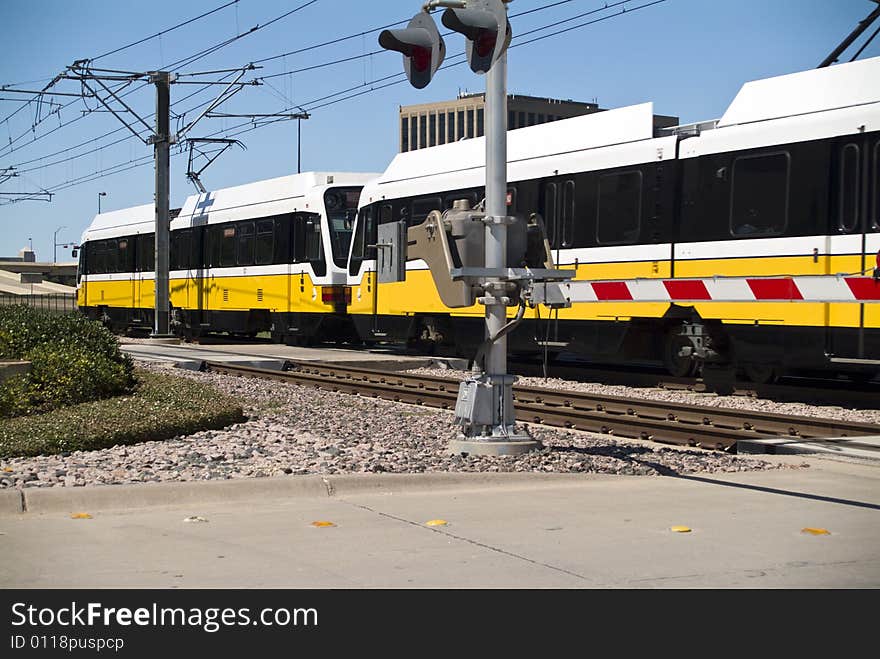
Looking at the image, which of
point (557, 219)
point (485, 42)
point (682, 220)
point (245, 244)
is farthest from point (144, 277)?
point (485, 42)

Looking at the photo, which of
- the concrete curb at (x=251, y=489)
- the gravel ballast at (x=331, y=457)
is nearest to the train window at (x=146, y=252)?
the gravel ballast at (x=331, y=457)

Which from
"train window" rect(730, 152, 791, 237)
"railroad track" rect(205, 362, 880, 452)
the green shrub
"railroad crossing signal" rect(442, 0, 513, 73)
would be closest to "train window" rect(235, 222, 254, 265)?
"railroad track" rect(205, 362, 880, 452)

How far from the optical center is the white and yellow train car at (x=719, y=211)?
15.1 meters

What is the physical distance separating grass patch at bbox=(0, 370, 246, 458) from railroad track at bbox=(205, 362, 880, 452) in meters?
3.63

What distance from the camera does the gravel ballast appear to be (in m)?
9.12

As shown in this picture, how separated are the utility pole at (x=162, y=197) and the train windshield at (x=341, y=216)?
836 centimetres

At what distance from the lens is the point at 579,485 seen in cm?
906

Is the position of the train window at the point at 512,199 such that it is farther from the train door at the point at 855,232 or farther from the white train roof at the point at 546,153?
the train door at the point at 855,232

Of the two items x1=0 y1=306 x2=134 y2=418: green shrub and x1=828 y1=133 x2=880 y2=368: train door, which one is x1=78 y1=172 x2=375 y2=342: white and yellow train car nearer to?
x1=0 y1=306 x2=134 y2=418: green shrub

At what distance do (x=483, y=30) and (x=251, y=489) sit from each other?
384 centimetres

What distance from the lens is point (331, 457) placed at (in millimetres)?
10078

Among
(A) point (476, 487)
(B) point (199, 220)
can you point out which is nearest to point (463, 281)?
(A) point (476, 487)
